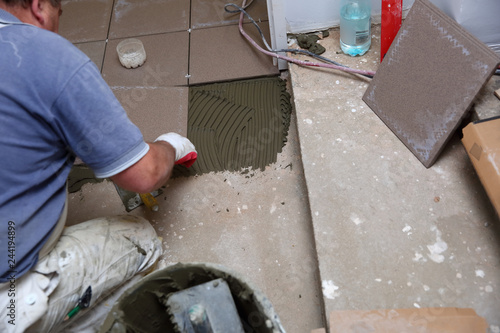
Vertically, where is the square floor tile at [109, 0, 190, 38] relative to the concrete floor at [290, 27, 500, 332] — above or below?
above

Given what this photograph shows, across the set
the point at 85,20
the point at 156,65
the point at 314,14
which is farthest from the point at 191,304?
the point at 85,20

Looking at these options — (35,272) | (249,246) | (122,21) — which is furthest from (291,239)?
(122,21)

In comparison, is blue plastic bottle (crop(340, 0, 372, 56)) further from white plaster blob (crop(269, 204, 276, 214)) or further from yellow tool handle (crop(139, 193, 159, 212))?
yellow tool handle (crop(139, 193, 159, 212))

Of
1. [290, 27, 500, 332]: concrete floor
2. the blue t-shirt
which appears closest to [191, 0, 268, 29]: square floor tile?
[290, 27, 500, 332]: concrete floor

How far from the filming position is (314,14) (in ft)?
7.55

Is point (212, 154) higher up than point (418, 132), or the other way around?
point (418, 132)

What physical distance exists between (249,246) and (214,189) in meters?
0.33

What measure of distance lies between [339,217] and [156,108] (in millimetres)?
1185

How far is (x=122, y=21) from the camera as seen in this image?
294 centimetres

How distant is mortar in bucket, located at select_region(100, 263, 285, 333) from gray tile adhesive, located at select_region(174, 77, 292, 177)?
0.93m

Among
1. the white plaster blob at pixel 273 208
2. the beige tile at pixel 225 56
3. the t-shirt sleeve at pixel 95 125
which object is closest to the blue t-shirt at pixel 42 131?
the t-shirt sleeve at pixel 95 125

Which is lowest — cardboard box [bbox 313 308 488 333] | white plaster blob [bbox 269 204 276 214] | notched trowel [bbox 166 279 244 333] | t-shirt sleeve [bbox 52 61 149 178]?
white plaster blob [bbox 269 204 276 214]

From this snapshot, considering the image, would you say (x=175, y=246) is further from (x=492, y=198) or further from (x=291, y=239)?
(x=492, y=198)

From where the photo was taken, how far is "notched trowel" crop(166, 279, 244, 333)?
105cm
